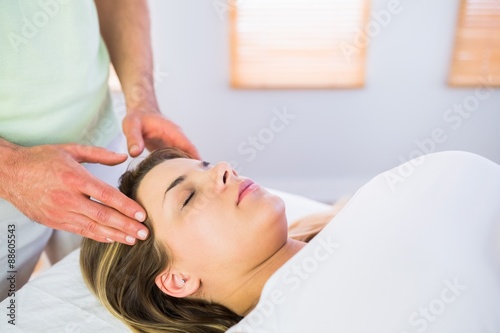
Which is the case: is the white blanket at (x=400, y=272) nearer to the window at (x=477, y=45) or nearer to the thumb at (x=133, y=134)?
the thumb at (x=133, y=134)

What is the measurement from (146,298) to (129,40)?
85cm

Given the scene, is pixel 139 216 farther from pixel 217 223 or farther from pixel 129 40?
pixel 129 40

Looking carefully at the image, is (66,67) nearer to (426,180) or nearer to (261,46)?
(426,180)

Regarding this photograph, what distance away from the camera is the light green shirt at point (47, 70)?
49.3 inches

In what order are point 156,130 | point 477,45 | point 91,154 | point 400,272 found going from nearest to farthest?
point 400,272, point 91,154, point 156,130, point 477,45

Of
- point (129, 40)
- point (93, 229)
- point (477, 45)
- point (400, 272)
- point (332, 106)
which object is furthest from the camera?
point (332, 106)

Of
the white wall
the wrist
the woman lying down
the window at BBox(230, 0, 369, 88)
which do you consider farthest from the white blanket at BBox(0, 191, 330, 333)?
the window at BBox(230, 0, 369, 88)

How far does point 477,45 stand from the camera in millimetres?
3033

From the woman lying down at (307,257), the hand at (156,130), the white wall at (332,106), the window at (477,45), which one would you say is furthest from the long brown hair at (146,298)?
the window at (477,45)

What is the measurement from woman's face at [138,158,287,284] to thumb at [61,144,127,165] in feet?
0.47

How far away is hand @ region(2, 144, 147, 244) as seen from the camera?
1110mm

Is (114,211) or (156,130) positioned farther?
(156,130)

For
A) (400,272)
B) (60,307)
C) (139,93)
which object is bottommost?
(60,307)

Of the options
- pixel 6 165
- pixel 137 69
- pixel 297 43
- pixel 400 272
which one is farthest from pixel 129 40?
pixel 297 43
